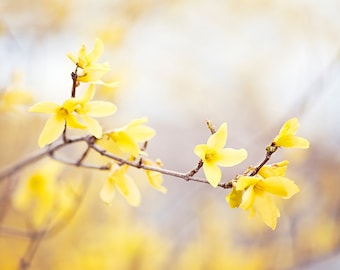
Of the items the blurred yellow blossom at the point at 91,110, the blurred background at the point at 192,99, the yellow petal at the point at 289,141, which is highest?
the yellow petal at the point at 289,141

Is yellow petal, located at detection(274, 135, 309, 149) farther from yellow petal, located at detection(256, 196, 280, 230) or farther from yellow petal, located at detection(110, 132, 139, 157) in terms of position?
yellow petal, located at detection(110, 132, 139, 157)

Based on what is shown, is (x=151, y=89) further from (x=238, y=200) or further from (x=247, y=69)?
(x=238, y=200)

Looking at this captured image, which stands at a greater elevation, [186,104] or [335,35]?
[335,35]

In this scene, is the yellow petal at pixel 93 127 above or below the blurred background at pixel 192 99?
above

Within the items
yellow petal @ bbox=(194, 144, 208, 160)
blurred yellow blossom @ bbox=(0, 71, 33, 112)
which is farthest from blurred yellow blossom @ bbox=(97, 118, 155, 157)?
blurred yellow blossom @ bbox=(0, 71, 33, 112)

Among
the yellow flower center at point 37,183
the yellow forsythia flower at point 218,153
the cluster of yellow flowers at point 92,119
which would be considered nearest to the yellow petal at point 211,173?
the yellow forsythia flower at point 218,153

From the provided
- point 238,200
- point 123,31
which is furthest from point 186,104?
point 238,200

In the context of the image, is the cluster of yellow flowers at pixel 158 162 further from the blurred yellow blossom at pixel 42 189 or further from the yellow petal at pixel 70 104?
the blurred yellow blossom at pixel 42 189
